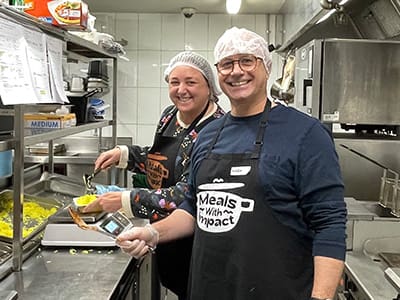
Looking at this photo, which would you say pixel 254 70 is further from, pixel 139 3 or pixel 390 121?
pixel 139 3

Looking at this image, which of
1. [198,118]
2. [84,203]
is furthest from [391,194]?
[84,203]

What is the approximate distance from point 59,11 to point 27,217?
3.00ft

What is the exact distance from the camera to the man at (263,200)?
1303 mm

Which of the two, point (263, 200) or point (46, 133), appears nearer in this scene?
point (263, 200)

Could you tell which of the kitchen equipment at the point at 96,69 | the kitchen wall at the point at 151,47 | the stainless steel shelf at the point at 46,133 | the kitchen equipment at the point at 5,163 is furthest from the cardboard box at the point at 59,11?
the kitchen wall at the point at 151,47

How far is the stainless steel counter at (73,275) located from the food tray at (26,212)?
4.5 inches

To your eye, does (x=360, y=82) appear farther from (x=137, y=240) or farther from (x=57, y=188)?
(x=57, y=188)

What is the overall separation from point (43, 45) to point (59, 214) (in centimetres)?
69

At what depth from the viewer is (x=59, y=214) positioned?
80.2 inches

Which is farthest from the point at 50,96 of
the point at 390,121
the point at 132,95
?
the point at 132,95

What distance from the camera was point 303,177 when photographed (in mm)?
1325

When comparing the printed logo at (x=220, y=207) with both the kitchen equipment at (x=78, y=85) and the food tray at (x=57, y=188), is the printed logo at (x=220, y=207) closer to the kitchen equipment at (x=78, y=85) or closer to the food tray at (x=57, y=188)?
the food tray at (x=57, y=188)

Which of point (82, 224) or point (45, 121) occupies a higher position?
point (45, 121)

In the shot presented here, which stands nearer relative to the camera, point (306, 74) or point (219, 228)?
point (219, 228)
